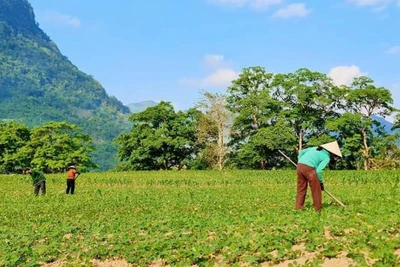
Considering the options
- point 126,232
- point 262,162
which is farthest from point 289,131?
point 126,232

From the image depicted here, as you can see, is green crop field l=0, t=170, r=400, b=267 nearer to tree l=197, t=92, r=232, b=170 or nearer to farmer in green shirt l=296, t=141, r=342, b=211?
farmer in green shirt l=296, t=141, r=342, b=211

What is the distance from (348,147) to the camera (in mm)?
65188

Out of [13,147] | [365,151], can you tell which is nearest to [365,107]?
[365,151]

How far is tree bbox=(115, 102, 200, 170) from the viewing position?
→ 238ft

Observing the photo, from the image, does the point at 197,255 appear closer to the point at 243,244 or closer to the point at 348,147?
the point at 243,244

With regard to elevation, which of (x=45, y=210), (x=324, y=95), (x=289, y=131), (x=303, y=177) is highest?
(x=324, y=95)

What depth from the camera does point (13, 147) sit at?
76938mm

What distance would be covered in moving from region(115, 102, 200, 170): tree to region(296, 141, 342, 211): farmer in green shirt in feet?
192

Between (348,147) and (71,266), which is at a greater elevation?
(348,147)

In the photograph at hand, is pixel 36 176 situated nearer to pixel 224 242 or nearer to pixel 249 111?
pixel 224 242

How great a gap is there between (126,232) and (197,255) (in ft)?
11.8

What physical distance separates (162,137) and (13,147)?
25.7 meters

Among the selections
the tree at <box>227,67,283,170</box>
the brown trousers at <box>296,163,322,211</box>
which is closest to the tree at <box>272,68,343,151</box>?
the tree at <box>227,67,283,170</box>

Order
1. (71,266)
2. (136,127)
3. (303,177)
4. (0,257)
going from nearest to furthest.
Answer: (71,266)
(0,257)
(303,177)
(136,127)
